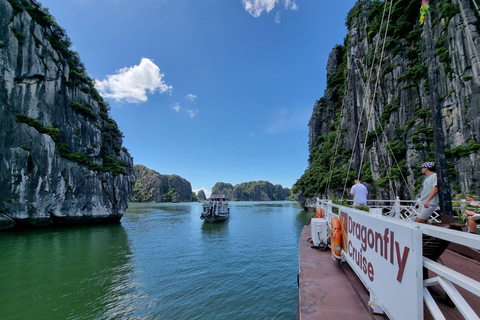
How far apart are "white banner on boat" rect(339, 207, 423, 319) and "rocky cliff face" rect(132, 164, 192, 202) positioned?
175 metres

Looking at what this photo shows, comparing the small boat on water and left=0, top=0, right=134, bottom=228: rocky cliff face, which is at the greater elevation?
left=0, top=0, right=134, bottom=228: rocky cliff face

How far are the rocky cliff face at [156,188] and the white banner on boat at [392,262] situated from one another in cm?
17520

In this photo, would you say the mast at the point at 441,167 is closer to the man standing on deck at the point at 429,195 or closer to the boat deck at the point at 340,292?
the man standing on deck at the point at 429,195

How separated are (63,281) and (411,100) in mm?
44638

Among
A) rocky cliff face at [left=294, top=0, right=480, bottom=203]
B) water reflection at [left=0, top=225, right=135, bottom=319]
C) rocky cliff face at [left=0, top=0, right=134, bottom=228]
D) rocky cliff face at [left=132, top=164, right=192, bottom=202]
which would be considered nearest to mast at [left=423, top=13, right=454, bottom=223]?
rocky cliff face at [left=294, top=0, right=480, bottom=203]

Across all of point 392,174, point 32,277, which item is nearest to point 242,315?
point 32,277

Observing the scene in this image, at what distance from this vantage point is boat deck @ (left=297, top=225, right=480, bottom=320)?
3076 millimetres

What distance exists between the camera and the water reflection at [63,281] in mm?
7688

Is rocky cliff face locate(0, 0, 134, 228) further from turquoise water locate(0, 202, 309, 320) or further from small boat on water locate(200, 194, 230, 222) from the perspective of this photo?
small boat on water locate(200, 194, 230, 222)

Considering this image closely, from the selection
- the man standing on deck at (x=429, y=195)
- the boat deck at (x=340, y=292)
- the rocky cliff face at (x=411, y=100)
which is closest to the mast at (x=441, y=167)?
the man standing on deck at (x=429, y=195)

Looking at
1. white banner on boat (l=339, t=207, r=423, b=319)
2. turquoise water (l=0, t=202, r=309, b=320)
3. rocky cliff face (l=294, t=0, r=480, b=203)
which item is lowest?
turquoise water (l=0, t=202, r=309, b=320)

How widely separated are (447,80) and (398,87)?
8.96m

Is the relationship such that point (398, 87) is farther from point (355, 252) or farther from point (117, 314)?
point (117, 314)

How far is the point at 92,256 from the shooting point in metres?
14.7
